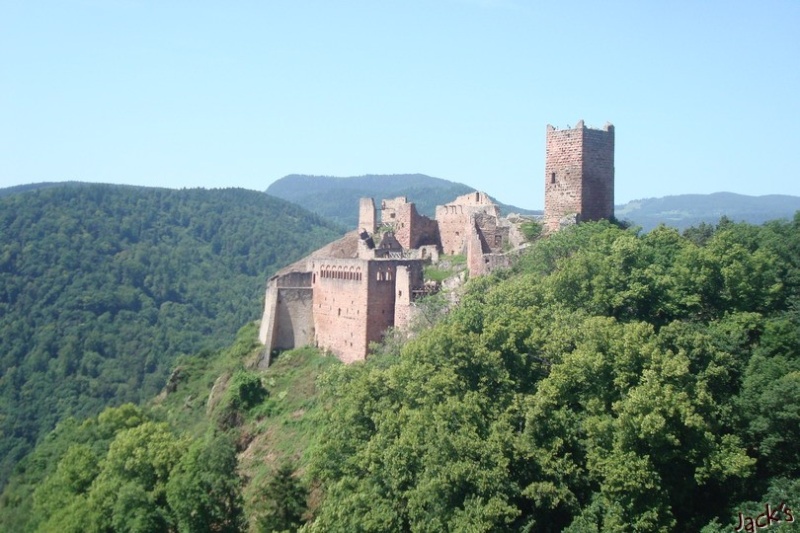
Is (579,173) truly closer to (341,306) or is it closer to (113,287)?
(341,306)

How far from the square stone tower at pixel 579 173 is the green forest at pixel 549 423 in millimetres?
2631

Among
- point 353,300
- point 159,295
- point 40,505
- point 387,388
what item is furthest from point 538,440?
point 159,295

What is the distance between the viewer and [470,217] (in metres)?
47.8

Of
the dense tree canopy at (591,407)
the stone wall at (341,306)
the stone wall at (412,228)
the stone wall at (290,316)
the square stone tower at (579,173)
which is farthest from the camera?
the stone wall at (412,228)

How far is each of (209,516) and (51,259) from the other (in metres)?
97.0

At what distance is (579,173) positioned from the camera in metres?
43.1

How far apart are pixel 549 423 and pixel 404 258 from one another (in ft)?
65.2

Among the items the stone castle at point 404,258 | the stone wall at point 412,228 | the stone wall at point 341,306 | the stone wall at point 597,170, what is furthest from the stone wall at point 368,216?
the stone wall at point 597,170

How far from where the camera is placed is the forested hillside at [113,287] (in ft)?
330

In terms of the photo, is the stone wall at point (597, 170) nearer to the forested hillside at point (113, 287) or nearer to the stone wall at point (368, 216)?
the stone wall at point (368, 216)

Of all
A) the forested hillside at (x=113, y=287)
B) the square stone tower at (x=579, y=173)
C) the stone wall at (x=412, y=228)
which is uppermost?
the square stone tower at (x=579, y=173)

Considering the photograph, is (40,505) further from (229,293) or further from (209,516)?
(229,293)

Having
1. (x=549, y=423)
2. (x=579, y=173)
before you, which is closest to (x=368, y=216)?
(x=579, y=173)

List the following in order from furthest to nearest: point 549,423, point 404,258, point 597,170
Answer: point 404,258 → point 597,170 → point 549,423
